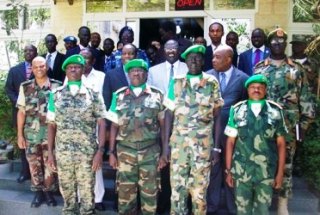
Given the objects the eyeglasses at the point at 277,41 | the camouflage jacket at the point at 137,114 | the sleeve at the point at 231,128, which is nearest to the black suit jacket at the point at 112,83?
the camouflage jacket at the point at 137,114

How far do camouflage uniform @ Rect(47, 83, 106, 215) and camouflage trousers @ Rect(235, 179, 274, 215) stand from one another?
1.50m

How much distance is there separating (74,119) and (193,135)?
1220mm

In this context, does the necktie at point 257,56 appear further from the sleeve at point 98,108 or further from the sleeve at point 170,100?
the sleeve at point 98,108

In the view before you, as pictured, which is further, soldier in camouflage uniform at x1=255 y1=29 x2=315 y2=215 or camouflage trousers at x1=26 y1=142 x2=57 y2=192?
camouflage trousers at x1=26 y1=142 x2=57 y2=192

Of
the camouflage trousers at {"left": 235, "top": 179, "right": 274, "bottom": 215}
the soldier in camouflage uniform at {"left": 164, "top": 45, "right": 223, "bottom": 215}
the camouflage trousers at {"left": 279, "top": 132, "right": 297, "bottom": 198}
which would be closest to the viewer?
the camouflage trousers at {"left": 235, "top": 179, "right": 274, "bottom": 215}

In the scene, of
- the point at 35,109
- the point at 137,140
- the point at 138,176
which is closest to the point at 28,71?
the point at 35,109

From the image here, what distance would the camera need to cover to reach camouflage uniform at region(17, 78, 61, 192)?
4.91 m

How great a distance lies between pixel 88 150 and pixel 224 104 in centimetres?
147

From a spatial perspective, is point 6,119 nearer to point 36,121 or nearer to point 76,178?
point 36,121

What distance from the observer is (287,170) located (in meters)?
4.40

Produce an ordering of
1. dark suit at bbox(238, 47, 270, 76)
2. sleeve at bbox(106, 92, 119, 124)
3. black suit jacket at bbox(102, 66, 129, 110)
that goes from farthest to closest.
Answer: dark suit at bbox(238, 47, 270, 76) < black suit jacket at bbox(102, 66, 129, 110) < sleeve at bbox(106, 92, 119, 124)

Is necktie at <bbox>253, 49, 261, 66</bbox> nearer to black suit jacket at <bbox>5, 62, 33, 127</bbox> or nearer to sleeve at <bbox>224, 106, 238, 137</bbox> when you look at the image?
sleeve at <bbox>224, 106, 238, 137</bbox>

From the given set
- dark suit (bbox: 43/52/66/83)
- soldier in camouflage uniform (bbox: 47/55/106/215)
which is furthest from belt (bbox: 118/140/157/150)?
dark suit (bbox: 43/52/66/83)

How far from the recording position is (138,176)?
4.25 meters
